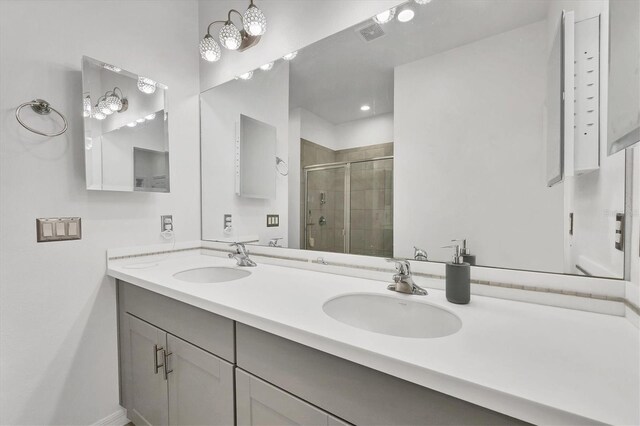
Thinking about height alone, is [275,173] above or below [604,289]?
above

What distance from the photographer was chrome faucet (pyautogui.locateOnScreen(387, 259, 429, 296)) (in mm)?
983

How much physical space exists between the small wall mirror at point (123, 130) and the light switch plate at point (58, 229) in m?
0.20

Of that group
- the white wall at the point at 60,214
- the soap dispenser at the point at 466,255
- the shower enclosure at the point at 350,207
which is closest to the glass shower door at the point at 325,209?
the shower enclosure at the point at 350,207

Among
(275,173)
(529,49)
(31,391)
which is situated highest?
(529,49)

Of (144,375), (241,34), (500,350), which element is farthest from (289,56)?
(144,375)

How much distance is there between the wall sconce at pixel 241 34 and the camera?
4.64 feet

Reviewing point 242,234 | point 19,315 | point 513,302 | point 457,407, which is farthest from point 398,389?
point 19,315

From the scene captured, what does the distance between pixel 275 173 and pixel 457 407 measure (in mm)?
1310

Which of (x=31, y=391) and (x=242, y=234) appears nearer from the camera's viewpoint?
(x=31, y=391)

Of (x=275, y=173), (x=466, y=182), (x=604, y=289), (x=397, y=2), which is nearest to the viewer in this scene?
(x=604, y=289)

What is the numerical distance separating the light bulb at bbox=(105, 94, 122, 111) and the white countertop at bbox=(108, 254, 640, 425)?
3.59 feet

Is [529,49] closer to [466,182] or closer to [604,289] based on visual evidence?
[466,182]

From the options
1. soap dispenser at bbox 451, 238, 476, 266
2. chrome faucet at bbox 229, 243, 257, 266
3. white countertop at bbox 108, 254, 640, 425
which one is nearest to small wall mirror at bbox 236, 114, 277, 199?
chrome faucet at bbox 229, 243, 257, 266

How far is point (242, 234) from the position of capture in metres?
1.77
